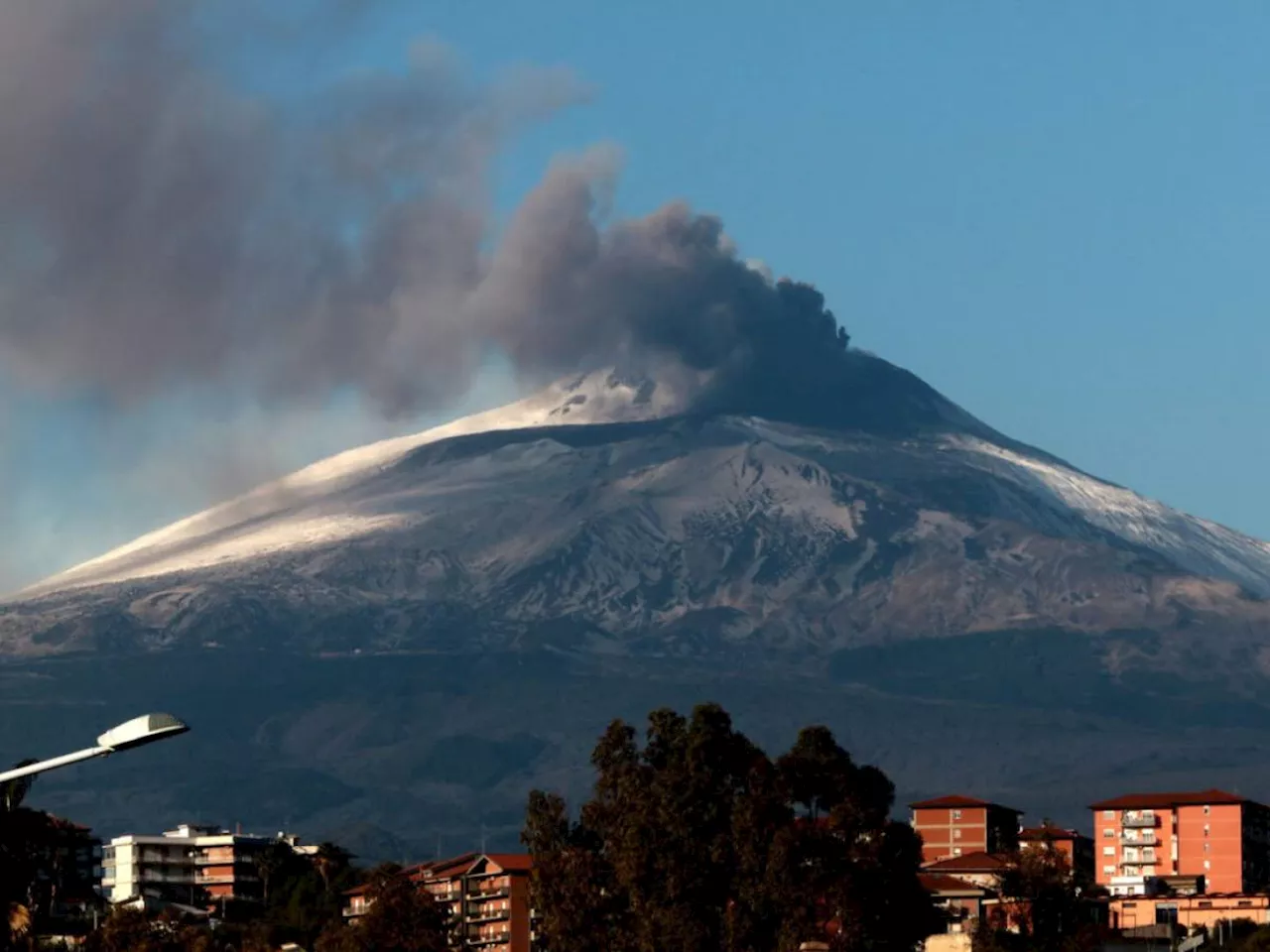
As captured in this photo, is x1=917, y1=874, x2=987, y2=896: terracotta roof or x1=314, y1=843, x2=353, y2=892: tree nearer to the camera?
x1=917, y1=874, x2=987, y2=896: terracotta roof

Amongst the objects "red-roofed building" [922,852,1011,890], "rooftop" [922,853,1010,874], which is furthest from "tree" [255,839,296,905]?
"red-roofed building" [922,852,1011,890]

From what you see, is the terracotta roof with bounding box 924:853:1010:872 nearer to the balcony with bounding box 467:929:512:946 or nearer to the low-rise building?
the low-rise building

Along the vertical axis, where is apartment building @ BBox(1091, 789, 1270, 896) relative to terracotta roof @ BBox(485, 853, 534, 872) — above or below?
above

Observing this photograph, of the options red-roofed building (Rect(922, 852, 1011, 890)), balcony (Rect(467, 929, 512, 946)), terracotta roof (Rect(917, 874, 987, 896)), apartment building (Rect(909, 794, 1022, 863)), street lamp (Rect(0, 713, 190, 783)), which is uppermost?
apartment building (Rect(909, 794, 1022, 863))

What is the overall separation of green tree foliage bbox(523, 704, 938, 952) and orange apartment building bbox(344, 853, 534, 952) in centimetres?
4813

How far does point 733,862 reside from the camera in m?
97.5

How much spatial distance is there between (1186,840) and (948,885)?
2170 inches

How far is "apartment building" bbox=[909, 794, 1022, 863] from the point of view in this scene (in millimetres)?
188625

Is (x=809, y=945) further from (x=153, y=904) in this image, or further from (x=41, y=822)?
(x=153, y=904)

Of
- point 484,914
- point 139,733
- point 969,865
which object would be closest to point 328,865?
point 484,914

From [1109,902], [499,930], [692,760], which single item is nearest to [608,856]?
[692,760]

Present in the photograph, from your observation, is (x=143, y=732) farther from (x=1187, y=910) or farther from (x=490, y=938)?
(x=490, y=938)

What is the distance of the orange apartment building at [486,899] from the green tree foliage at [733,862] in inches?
1895

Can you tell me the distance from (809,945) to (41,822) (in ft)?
126
